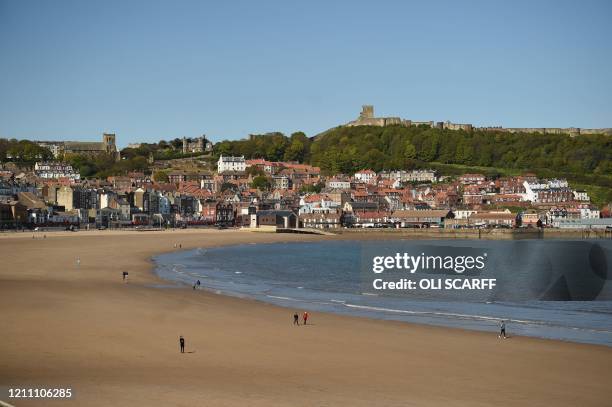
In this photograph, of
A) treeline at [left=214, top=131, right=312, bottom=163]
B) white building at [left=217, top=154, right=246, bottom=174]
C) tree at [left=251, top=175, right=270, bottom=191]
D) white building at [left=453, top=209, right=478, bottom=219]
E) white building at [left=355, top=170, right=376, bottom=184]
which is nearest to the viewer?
white building at [left=453, top=209, right=478, bottom=219]

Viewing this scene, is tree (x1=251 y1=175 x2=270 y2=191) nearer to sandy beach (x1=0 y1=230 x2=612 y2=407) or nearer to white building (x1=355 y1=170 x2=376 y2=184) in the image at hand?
white building (x1=355 y1=170 x2=376 y2=184)

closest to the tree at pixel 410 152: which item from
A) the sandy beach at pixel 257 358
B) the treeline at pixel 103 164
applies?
the treeline at pixel 103 164

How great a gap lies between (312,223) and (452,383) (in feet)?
255

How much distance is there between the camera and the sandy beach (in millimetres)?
14844

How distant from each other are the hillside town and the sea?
3059cm

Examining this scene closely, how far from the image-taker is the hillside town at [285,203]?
288 feet

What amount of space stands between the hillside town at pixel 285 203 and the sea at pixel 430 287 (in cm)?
3059

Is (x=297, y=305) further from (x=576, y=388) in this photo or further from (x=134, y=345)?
(x=576, y=388)

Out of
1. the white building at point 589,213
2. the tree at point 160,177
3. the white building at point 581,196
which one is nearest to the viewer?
the white building at point 589,213

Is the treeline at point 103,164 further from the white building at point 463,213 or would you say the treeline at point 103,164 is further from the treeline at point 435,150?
the white building at point 463,213

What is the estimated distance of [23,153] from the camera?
136000 millimetres

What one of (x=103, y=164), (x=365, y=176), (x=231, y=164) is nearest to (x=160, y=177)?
(x=231, y=164)

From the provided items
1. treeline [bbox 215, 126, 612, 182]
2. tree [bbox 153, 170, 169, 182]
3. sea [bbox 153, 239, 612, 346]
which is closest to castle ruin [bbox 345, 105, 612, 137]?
treeline [bbox 215, 126, 612, 182]

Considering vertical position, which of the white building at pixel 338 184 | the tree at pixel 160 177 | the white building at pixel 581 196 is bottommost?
the white building at pixel 581 196
